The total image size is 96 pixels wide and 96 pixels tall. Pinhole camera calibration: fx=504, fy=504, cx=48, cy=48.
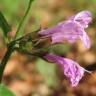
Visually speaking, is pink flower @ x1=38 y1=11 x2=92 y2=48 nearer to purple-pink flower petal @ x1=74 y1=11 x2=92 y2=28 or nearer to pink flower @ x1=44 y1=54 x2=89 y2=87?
purple-pink flower petal @ x1=74 y1=11 x2=92 y2=28

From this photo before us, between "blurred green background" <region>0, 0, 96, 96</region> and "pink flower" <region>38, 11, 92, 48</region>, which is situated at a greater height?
"pink flower" <region>38, 11, 92, 48</region>

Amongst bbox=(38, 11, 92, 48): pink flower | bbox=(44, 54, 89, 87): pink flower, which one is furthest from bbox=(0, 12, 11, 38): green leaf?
bbox=(44, 54, 89, 87): pink flower

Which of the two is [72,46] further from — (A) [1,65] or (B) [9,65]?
(A) [1,65]

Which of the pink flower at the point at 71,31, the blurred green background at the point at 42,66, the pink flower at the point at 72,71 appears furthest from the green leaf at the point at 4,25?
the blurred green background at the point at 42,66

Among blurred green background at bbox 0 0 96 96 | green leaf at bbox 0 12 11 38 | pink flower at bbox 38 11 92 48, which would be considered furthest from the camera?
blurred green background at bbox 0 0 96 96

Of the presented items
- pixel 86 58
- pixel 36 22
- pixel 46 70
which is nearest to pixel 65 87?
pixel 46 70

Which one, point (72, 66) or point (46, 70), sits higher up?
point (72, 66)
